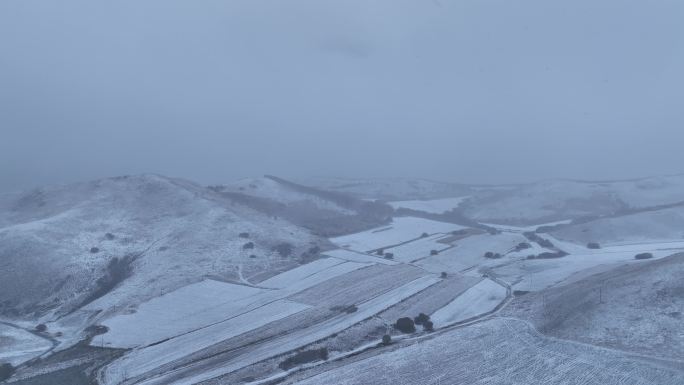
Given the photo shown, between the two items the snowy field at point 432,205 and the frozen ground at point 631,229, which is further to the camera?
the snowy field at point 432,205

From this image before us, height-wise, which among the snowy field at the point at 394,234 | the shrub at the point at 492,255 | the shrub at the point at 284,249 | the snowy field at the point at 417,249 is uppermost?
the shrub at the point at 284,249

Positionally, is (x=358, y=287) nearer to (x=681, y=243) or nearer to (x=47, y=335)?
(x=47, y=335)

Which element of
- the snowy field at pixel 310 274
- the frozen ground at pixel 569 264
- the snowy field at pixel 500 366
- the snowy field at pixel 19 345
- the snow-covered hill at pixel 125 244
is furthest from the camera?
the snowy field at pixel 310 274

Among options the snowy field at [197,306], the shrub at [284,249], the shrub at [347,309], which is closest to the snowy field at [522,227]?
the shrub at [284,249]

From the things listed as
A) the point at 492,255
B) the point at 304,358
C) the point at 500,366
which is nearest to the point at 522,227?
the point at 492,255

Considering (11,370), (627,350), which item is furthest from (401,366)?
(11,370)

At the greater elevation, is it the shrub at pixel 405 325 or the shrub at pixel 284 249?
the shrub at pixel 284 249

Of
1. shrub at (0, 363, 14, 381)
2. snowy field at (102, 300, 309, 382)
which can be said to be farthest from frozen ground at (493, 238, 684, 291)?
shrub at (0, 363, 14, 381)

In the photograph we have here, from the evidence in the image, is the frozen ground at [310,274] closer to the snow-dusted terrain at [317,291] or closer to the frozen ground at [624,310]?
the snow-dusted terrain at [317,291]
